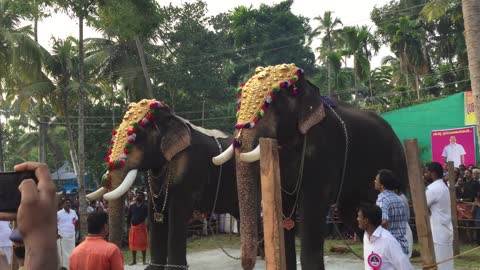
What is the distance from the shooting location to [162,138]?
812 centimetres

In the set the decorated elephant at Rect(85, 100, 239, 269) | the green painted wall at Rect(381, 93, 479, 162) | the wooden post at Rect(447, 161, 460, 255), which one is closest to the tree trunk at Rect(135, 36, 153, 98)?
the green painted wall at Rect(381, 93, 479, 162)

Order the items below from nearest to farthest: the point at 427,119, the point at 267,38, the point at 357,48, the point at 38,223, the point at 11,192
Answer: the point at 38,223
the point at 11,192
the point at 427,119
the point at 357,48
the point at 267,38

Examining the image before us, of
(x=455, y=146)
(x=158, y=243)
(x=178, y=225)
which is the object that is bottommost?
(x=158, y=243)

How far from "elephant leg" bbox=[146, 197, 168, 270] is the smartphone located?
242 inches

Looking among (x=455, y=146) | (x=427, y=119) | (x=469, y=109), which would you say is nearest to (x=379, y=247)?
(x=469, y=109)

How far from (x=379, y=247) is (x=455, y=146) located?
13241 millimetres

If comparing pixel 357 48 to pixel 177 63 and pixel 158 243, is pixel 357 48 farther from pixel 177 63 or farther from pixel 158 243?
pixel 158 243

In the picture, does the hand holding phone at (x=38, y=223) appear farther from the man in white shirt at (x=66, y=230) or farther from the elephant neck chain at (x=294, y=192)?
the man in white shirt at (x=66, y=230)

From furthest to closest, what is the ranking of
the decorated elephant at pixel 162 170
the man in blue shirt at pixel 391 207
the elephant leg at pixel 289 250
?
1. the decorated elephant at pixel 162 170
2. the elephant leg at pixel 289 250
3. the man in blue shirt at pixel 391 207

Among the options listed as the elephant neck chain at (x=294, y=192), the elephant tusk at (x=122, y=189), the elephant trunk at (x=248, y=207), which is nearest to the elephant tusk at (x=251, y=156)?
the elephant trunk at (x=248, y=207)

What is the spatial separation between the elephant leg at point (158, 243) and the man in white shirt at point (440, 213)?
342cm

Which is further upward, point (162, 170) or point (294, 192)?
point (162, 170)

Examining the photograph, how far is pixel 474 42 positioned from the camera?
7.93 meters

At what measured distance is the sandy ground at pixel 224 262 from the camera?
10008 millimetres
